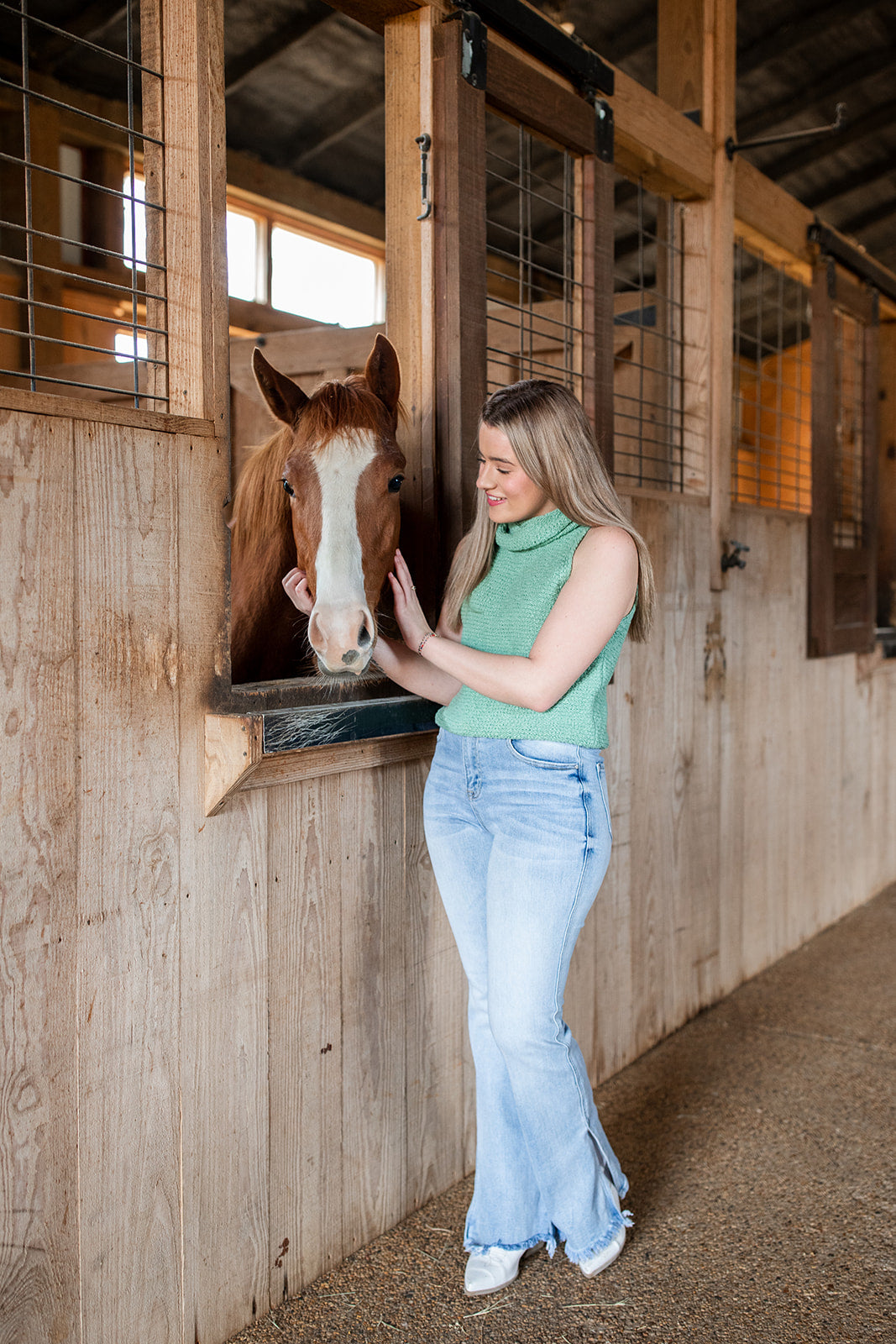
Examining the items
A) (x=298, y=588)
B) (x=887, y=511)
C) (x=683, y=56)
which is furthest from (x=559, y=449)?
(x=887, y=511)

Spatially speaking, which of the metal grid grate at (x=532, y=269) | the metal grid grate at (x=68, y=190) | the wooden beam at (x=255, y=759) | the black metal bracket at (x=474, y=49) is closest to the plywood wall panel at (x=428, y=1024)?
the wooden beam at (x=255, y=759)

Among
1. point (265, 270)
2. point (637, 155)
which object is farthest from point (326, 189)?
point (637, 155)

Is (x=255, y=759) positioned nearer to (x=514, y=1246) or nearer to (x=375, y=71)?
(x=514, y=1246)

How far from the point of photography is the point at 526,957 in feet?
4.90

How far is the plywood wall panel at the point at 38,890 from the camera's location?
3.93 feet

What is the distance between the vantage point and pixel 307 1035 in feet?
5.37

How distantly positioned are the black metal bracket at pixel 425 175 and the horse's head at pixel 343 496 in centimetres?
34

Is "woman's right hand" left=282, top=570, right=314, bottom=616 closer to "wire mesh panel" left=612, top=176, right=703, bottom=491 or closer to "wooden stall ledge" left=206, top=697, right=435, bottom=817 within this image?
"wooden stall ledge" left=206, top=697, right=435, bottom=817

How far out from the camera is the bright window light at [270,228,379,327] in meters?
5.04

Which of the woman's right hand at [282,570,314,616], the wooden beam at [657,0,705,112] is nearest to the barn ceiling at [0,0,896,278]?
the wooden beam at [657,0,705,112]

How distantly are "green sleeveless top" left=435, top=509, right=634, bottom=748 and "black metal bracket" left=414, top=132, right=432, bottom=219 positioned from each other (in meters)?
0.60

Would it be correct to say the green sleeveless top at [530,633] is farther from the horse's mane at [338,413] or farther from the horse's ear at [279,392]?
the horse's ear at [279,392]

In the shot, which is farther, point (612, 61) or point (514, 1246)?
point (612, 61)

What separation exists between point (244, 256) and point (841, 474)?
296cm
